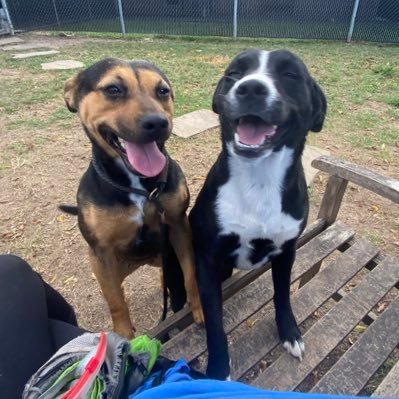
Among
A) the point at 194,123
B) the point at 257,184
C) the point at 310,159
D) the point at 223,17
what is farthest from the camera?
the point at 223,17

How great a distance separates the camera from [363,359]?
196 centimetres

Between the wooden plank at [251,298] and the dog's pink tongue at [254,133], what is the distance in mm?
1071

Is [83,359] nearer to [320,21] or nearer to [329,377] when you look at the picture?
[329,377]

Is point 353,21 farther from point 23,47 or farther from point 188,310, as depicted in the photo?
point 188,310

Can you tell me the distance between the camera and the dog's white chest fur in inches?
71.4

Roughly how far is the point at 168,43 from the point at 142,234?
9.41 metres

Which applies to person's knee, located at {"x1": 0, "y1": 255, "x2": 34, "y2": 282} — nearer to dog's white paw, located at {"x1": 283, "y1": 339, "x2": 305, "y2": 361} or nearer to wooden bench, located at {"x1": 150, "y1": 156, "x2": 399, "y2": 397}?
wooden bench, located at {"x1": 150, "y1": 156, "x2": 399, "y2": 397}

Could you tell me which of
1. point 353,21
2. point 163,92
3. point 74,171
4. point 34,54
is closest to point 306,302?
point 163,92

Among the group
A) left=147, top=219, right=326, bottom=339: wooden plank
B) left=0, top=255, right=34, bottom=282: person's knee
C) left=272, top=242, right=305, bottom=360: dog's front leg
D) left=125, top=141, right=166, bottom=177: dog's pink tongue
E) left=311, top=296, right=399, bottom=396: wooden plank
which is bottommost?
left=147, top=219, right=326, bottom=339: wooden plank

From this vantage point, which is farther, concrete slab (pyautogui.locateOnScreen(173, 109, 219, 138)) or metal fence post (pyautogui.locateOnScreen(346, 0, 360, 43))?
metal fence post (pyautogui.locateOnScreen(346, 0, 360, 43))

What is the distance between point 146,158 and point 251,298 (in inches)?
42.7

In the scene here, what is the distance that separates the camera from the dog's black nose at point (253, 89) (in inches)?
62.7

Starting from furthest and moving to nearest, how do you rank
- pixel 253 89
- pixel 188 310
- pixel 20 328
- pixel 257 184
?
pixel 188 310 < pixel 257 184 < pixel 253 89 < pixel 20 328

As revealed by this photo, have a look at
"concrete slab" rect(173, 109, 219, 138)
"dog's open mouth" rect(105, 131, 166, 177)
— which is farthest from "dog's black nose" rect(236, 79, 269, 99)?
"concrete slab" rect(173, 109, 219, 138)
